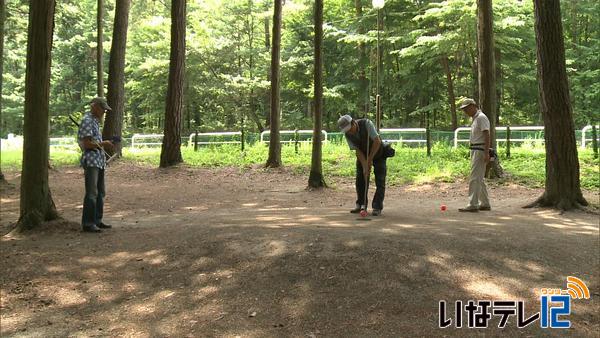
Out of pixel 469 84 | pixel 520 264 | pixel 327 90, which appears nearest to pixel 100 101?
pixel 520 264

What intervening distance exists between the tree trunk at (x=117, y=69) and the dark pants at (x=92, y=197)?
11351 mm

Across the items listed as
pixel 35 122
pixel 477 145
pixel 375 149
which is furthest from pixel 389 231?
Result: pixel 35 122

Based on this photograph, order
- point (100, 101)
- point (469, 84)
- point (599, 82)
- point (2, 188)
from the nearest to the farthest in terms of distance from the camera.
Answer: point (100, 101)
point (2, 188)
point (599, 82)
point (469, 84)

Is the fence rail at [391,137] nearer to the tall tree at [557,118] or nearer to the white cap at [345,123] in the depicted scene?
the tall tree at [557,118]

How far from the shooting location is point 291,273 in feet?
16.8

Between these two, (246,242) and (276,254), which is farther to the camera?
(246,242)

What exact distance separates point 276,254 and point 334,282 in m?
0.92

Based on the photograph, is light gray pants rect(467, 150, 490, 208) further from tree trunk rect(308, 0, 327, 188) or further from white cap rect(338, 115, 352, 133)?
tree trunk rect(308, 0, 327, 188)

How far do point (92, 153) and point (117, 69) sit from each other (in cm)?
1239

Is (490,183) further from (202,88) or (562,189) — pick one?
(202,88)

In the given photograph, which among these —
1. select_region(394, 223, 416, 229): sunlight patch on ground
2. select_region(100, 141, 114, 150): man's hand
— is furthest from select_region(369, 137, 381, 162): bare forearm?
select_region(100, 141, 114, 150): man's hand

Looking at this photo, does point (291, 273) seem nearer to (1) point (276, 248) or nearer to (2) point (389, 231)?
(1) point (276, 248)

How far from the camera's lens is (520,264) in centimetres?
536

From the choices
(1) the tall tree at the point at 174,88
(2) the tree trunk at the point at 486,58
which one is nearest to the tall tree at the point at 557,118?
(2) the tree trunk at the point at 486,58
